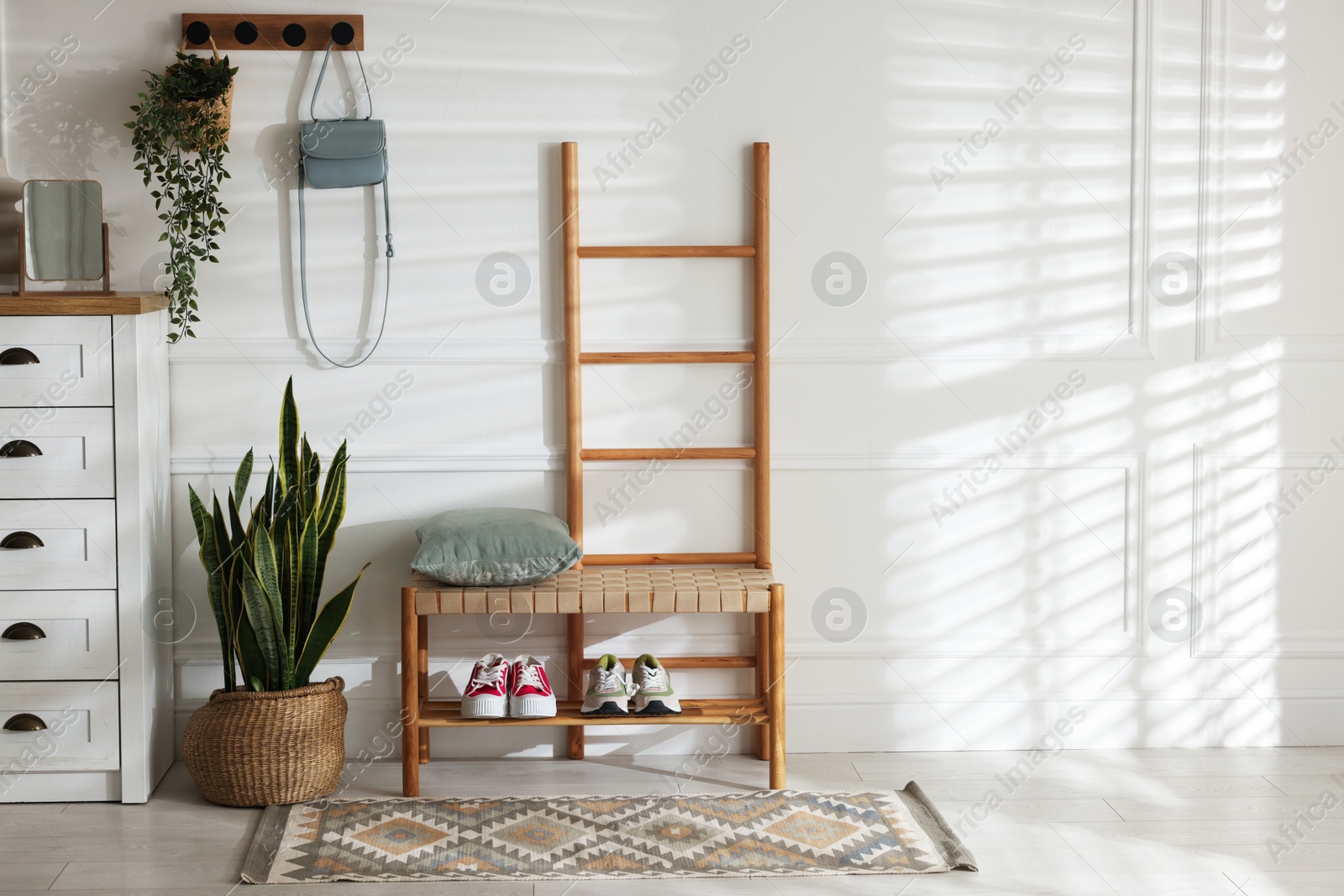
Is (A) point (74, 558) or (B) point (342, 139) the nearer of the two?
(A) point (74, 558)

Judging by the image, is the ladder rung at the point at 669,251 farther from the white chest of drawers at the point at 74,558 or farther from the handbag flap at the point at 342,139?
the white chest of drawers at the point at 74,558

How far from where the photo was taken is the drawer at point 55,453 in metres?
2.59

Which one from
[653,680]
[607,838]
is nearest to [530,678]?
[653,680]

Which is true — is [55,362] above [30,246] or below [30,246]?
below

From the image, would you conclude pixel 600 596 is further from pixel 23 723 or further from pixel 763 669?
pixel 23 723

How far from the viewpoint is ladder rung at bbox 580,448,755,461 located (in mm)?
2969

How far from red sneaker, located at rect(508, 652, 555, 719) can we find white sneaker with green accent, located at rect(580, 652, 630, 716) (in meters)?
0.09

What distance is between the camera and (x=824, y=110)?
2961 mm

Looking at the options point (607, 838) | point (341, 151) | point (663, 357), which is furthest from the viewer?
point (663, 357)

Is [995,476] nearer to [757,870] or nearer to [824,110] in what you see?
[824,110]

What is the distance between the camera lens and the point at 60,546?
2627 mm

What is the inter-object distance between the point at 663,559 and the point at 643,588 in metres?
0.31

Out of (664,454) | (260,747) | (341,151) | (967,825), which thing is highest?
(341,151)

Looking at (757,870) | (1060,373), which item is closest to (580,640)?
(757,870)
